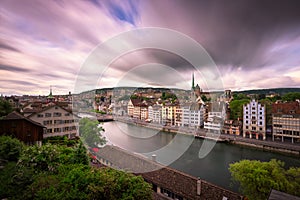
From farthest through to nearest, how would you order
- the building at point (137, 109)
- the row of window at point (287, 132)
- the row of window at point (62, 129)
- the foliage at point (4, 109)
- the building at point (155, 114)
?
the building at point (137, 109) → the building at point (155, 114) → the row of window at point (287, 132) → the foliage at point (4, 109) → the row of window at point (62, 129)

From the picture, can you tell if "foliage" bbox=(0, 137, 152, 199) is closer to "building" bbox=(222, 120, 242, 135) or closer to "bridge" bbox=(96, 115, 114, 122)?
"building" bbox=(222, 120, 242, 135)

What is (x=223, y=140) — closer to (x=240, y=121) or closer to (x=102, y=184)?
(x=240, y=121)

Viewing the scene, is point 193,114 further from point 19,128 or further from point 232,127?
point 19,128

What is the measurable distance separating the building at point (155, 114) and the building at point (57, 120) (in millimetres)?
13317

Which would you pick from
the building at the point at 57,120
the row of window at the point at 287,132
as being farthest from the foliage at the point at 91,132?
the row of window at the point at 287,132

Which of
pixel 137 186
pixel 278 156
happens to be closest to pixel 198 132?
pixel 278 156

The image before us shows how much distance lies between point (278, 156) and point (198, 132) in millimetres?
6618

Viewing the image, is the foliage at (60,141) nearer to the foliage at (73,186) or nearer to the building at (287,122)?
the foliage at (73,186)

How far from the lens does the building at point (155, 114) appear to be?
22.3 meters

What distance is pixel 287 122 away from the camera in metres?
13.4

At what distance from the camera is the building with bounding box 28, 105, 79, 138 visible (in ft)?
29.1

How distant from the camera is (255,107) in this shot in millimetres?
15477

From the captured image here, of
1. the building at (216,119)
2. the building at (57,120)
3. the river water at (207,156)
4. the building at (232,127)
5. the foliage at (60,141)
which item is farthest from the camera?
the building at (216,119)

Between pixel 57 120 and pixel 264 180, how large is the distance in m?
10.0
